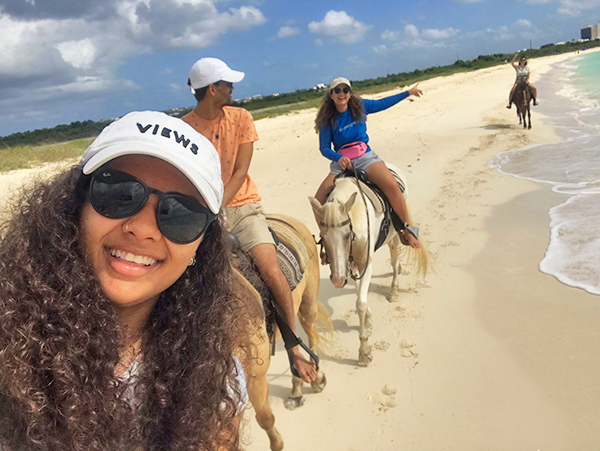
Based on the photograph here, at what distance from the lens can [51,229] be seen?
117 centimetres

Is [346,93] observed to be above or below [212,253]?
above

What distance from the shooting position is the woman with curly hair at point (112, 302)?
109 centimetres

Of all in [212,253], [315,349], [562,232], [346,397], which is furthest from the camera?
[562,232]

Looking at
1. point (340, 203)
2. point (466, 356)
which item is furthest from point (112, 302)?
point (466, 356)

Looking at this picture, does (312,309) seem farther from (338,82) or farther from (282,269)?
(338,82)

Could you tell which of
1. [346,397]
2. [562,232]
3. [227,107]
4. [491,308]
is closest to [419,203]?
[562,232]

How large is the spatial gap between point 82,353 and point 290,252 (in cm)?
231

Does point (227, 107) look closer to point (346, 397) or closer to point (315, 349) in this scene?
point (315, 349)

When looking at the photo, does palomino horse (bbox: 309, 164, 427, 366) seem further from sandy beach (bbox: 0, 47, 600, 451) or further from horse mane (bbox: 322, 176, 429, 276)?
sandy beach (bbox: 0, 47, 600, 451)

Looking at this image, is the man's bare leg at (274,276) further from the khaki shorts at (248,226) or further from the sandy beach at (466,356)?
the sandy beach at (466,356)

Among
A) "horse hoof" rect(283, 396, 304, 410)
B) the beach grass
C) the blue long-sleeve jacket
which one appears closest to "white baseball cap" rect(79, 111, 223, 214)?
"horse hoof" rect(283, 396, 304, 410)

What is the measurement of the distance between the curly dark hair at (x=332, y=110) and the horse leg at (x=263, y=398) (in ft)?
9.51

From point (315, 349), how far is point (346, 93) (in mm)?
2636

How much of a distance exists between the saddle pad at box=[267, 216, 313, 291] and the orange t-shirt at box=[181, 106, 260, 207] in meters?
0.47
